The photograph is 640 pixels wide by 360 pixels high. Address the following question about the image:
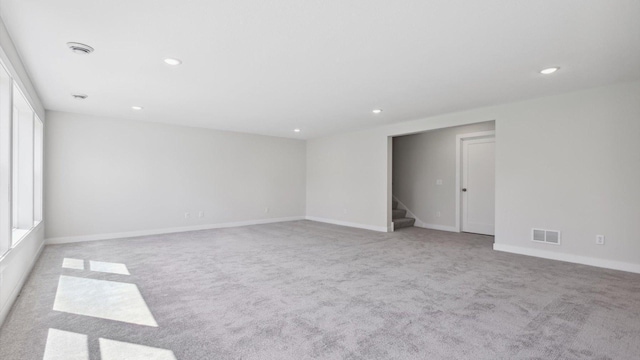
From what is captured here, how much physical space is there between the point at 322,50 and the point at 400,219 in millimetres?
5529

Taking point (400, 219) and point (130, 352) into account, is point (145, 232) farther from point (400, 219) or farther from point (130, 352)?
point (400, 219)

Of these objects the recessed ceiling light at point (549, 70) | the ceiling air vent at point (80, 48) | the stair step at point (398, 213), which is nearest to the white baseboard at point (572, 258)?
the recessed ceiling light at point (549, 70)

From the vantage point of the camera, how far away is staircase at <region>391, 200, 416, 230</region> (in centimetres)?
724

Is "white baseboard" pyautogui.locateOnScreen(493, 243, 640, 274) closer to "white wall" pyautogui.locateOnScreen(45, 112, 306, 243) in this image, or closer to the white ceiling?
the white ceiling

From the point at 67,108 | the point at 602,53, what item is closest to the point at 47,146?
the point at 67,108

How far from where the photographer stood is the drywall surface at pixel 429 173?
697 centimetres

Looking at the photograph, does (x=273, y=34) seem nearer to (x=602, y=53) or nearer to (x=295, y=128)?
(x=602, y=53)

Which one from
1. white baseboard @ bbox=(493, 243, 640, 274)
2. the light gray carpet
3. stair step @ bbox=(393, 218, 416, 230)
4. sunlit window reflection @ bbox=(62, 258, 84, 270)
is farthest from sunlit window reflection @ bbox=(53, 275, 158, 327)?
stair step @ bbox=(393, 218, 416, 230)

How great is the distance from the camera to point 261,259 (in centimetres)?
443

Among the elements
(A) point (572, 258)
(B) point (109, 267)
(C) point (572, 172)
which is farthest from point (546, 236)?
(B) point (109, 267)

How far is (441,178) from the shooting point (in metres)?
7.20

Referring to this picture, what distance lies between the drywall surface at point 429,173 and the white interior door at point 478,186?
0.78 ft

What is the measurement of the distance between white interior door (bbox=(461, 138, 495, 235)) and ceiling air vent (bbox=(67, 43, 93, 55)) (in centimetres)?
664

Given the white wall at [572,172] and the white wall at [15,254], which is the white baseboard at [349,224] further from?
the white wall at [15,254]
